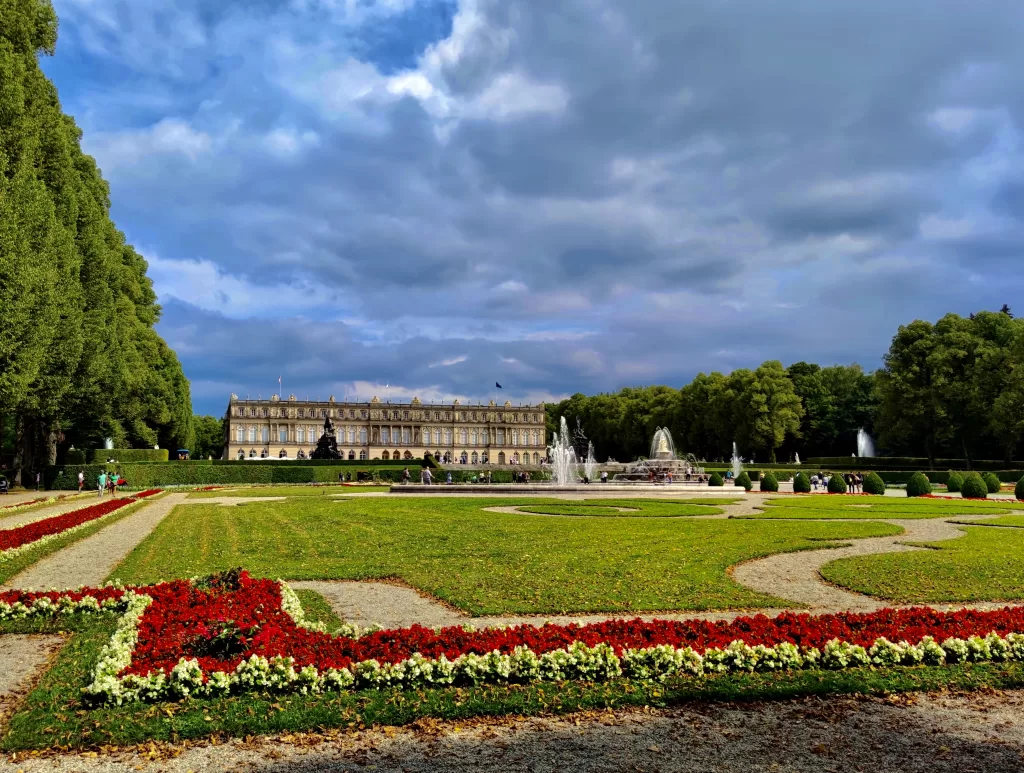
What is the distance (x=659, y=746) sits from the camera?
474 centimetres

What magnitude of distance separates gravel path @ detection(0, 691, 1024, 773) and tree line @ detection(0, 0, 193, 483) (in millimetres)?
21064

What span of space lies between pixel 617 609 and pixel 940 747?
3.93 m

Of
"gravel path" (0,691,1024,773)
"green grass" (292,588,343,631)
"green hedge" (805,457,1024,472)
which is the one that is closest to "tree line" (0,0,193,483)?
"green grass" (292,588,343,631)

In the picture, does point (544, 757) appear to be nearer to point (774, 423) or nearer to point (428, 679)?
point (428, 679)

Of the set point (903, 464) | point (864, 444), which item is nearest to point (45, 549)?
point (903, 464)

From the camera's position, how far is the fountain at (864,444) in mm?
72312

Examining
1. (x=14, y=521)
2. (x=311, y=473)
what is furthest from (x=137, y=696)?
(x=311, y=473)

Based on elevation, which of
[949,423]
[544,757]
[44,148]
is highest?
[44,148]

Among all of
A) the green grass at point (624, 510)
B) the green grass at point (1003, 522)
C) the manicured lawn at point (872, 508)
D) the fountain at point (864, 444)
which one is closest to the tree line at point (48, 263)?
the green grass at point (624, 510)

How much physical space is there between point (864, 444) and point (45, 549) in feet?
240

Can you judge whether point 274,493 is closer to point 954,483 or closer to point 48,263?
point 48,263

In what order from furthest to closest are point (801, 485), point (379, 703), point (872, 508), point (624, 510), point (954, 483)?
point (801, 485) → point (954, 483) → point (872, 508) → point (624, 510) → point (379, 703)

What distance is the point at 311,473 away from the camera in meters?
50.2

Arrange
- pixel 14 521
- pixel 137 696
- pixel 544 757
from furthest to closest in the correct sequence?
pixel 14 521
pixel 137 696
pixel 544 757
